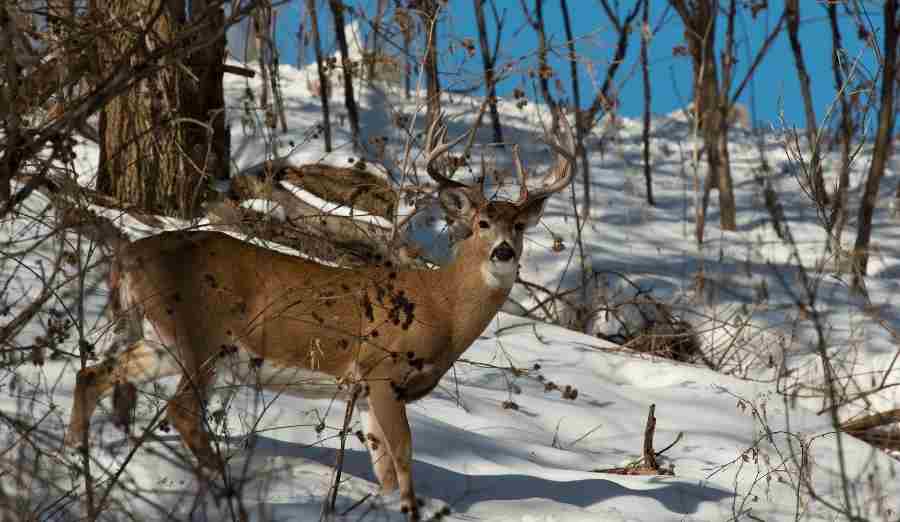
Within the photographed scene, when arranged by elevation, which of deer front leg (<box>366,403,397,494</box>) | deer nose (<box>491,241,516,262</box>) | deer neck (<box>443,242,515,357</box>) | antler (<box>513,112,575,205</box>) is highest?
antler (<box>513,112,575,205</box>)

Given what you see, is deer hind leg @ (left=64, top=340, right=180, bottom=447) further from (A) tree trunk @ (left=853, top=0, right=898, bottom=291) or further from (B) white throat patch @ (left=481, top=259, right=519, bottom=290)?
(A) tree trunk @ (left=853, top=0, right=898, bottom=291)

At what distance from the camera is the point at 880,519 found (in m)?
5.75

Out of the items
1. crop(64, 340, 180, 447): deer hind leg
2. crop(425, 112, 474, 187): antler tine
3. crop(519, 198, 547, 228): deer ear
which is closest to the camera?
crop(64, 340, 180, 447): deer hind leg

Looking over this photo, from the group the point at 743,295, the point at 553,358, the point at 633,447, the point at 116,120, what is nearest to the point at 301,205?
the point at 116,120

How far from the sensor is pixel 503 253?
5395mm

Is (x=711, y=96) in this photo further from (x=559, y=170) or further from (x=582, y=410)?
(x=559, y=170)

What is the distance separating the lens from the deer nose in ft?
17.7

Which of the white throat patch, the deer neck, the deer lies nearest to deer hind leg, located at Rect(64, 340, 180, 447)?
the deer

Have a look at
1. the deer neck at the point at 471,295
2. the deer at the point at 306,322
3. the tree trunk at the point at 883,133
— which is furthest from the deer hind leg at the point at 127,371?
the tree trunk at the point at 883,133

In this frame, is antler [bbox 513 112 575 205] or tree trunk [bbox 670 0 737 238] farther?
tree trunk [bbox 670 0 737 238]

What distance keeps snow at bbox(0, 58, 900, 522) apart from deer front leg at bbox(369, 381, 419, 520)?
87 mm

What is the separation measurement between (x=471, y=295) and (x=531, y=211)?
23.2 inches

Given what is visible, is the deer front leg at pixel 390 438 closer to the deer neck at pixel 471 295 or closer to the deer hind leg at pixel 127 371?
the deer neck at pixel 471 295

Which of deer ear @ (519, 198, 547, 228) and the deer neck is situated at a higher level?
deer ear @ (519, 198, 547, 228)
